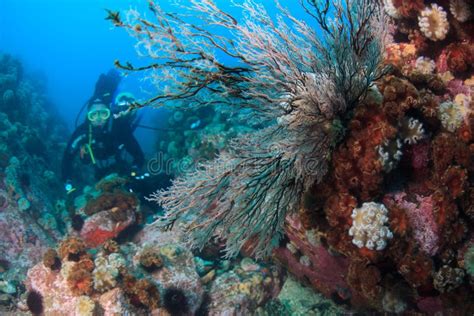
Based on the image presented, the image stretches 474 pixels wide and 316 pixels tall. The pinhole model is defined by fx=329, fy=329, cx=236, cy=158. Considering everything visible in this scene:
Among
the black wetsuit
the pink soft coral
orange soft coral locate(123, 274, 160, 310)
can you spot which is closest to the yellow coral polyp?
orange soft coral locate(123, 274, 160, 310)

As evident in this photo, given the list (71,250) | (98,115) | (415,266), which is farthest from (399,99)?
(98,115)

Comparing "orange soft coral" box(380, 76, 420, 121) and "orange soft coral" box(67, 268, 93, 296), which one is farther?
"orange soft coral" box(67, 268, 93, 296)

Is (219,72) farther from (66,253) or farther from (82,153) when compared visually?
(82,153)

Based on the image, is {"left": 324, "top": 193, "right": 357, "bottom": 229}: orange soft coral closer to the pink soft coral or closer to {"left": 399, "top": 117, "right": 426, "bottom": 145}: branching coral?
the pink soft coral

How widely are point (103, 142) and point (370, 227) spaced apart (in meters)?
8.95

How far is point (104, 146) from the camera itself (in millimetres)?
10227

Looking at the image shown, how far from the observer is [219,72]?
130 inches

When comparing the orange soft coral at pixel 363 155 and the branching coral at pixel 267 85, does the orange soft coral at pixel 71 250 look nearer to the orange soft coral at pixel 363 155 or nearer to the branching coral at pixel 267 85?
the branching coral at pixel 267 85

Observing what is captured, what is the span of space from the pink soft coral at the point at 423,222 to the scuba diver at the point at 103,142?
792cm

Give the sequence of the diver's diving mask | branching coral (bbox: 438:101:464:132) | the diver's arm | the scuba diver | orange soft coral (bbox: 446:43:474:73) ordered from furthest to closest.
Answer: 1. the diver's arm
2. the scuba diver
3. the diver's diving mask
4. orange soft coral (bbox: 446:43:474:73)
5. branching coral (bbox: 438:101:464:132)

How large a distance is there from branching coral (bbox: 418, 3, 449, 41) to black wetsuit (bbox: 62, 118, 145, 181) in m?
8.84

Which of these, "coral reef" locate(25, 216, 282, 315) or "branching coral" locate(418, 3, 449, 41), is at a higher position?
"branching coral" locate(418, 3, 449, 41)

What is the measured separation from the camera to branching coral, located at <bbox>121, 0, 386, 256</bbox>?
3281 millimetres

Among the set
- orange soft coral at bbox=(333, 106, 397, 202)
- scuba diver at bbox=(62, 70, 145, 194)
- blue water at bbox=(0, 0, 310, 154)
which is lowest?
orange soft coral at bbox=(333, 106, 397, 202)
